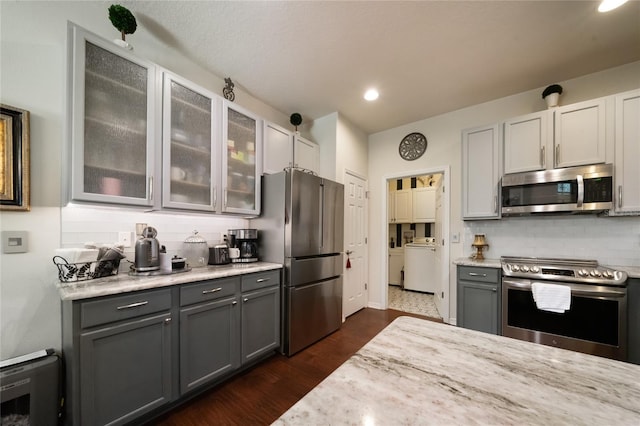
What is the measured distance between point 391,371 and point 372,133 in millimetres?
3912

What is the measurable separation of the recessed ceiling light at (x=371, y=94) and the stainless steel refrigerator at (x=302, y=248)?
1.16 meters

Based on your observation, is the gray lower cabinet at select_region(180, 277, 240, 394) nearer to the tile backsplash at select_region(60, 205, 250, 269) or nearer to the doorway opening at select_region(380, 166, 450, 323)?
the tile backsplash at select_region(60, 205, 250, 269)

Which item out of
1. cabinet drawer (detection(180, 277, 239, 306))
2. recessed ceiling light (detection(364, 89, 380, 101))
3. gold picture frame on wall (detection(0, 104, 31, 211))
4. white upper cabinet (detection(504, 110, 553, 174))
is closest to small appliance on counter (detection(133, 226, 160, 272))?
cabinet drawer (detection(180, 277, 239, 306))

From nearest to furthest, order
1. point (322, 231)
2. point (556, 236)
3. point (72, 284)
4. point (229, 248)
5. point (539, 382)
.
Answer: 1. point (539, 382)
2. point (72, 284)
3. point (229, 248)
4. point (556, 236)
5. point (322, 231)

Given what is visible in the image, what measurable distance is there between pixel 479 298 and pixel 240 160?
289 centimetres

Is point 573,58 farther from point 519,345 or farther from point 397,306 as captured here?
point 397,306

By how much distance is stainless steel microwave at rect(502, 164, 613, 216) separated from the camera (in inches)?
86.8

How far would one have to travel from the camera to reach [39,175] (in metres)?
1.56

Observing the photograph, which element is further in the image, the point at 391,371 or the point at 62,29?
the point at 62,29

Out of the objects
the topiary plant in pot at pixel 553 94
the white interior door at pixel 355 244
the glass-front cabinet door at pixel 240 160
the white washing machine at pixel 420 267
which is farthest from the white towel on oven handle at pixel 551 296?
the glass-front cabinet door at pixel 240 160

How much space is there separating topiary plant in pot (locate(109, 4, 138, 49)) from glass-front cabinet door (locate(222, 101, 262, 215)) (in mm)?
794

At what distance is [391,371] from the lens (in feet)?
2.25

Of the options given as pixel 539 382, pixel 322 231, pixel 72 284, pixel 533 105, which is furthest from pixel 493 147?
pixel 72 284

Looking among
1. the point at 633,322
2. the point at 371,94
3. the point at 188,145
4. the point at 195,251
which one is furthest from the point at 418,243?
the point at 188,145
